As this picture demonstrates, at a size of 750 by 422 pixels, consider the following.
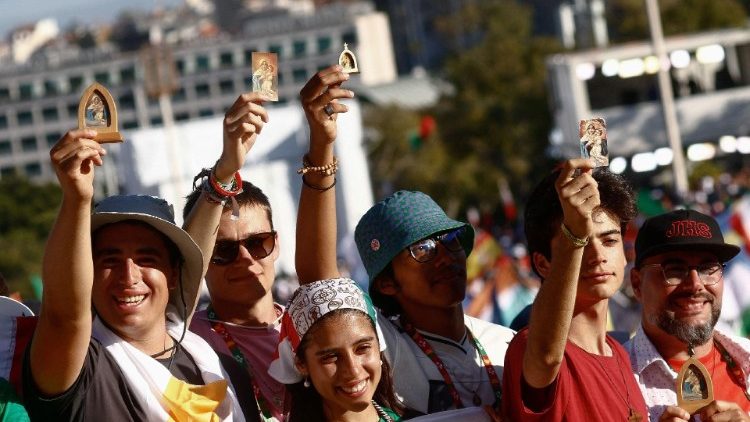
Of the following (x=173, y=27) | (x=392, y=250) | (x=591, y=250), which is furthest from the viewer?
(x=173, y=27)

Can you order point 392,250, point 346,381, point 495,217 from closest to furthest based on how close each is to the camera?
point 346,381
point 392,250
point 495,217

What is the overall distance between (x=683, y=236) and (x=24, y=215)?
7945 cm

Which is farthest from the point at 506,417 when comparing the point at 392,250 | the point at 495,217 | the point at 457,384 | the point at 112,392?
the point at 495,217

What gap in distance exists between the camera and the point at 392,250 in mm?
5211

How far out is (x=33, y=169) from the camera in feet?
428

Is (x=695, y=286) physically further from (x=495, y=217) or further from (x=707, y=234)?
(x=495, y=217)

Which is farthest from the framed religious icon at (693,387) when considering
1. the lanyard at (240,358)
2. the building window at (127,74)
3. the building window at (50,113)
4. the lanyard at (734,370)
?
the building window at (127,74)

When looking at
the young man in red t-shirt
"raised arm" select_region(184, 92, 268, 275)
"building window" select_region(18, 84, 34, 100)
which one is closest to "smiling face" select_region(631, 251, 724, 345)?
the young man in red t-shirt

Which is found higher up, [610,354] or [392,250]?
[392,250]

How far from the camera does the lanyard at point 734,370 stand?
215 inches

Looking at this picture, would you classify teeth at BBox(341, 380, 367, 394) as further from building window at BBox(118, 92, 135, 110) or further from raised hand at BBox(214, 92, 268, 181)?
building window at BBox(118, 92, 135, 110)

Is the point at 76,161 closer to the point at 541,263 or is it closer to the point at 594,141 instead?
the point at 594,141

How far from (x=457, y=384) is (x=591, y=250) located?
0.63 m

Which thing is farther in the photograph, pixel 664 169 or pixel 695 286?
pixel 664 169
